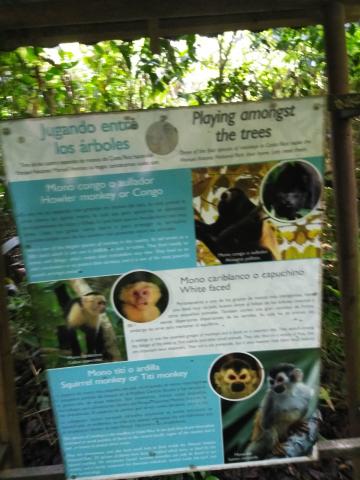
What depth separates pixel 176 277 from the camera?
5.03 ft

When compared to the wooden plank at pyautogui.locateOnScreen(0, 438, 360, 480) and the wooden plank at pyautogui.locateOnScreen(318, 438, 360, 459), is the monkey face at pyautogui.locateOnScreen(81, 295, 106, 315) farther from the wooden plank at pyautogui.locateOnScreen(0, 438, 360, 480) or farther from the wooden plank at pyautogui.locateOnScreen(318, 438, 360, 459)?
the wooden plank at pyautogui.locateOnScreen(318, 438, 360, 459)

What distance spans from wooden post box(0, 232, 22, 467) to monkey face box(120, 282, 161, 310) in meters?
0.50

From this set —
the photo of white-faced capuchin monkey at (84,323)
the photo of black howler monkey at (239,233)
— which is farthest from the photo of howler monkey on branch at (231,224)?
the photo of white-faced capuchin monkey at (84,323)

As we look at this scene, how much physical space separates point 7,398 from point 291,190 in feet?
4.48

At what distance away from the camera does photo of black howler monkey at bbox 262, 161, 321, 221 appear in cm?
150

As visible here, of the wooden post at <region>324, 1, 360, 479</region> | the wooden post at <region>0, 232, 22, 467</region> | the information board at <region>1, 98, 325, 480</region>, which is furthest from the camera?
the wooden post at <region>0, 232, 22, 467</region>

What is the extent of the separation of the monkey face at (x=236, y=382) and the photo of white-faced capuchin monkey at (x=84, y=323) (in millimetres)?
420

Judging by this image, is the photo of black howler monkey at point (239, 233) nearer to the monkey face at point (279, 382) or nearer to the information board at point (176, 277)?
the information board at point (176, 277)

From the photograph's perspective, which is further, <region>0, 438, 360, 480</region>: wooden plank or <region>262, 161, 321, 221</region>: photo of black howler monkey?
<region>0, 438, 360, 480</region>: wooden plank

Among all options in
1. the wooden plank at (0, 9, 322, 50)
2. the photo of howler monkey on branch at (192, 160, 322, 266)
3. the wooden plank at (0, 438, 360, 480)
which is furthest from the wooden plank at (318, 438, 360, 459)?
the wooden plank at (0, 9, 322, 50)

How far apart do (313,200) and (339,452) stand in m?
1.00

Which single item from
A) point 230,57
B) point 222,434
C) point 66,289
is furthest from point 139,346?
point 230,57

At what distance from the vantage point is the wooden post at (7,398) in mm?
1688

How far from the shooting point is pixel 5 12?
146 cm
